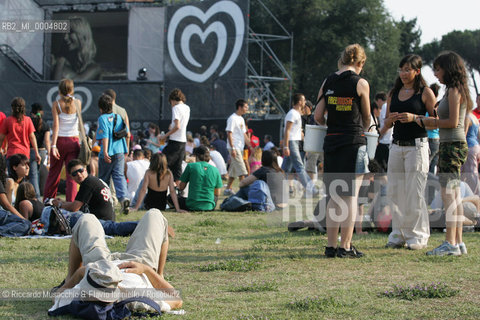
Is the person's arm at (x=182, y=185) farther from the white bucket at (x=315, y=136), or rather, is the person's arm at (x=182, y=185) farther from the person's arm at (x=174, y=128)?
the white bucket at (x=315, y=136)

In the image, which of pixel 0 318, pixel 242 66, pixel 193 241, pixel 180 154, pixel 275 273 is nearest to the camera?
pixel 0 318

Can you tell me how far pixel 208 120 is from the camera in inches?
920

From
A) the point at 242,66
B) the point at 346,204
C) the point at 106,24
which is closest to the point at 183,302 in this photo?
the point at 346,204

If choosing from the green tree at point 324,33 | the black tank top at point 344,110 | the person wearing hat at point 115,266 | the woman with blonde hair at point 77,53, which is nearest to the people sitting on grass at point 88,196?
the black tank top at point 344,110

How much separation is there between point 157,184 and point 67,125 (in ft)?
5.07

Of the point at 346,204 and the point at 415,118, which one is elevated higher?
the point at 415,118

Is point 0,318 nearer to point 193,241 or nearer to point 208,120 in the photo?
point 193,241

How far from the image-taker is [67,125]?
29.4 ft

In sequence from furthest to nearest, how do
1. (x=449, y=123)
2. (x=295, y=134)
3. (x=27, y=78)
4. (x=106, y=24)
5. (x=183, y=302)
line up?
(x=106, y=24) → (x=27, y=78) → (x=295, y=134) → (x=449, y=123) → (x=183, y=302)

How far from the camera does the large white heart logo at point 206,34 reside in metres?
22.9

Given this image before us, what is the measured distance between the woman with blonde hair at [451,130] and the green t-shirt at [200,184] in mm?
4793

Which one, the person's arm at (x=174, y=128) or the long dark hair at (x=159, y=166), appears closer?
the long dark hair at (x=159, y=166)

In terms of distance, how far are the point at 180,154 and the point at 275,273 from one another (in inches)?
217

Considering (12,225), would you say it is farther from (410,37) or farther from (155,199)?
(410,37)
